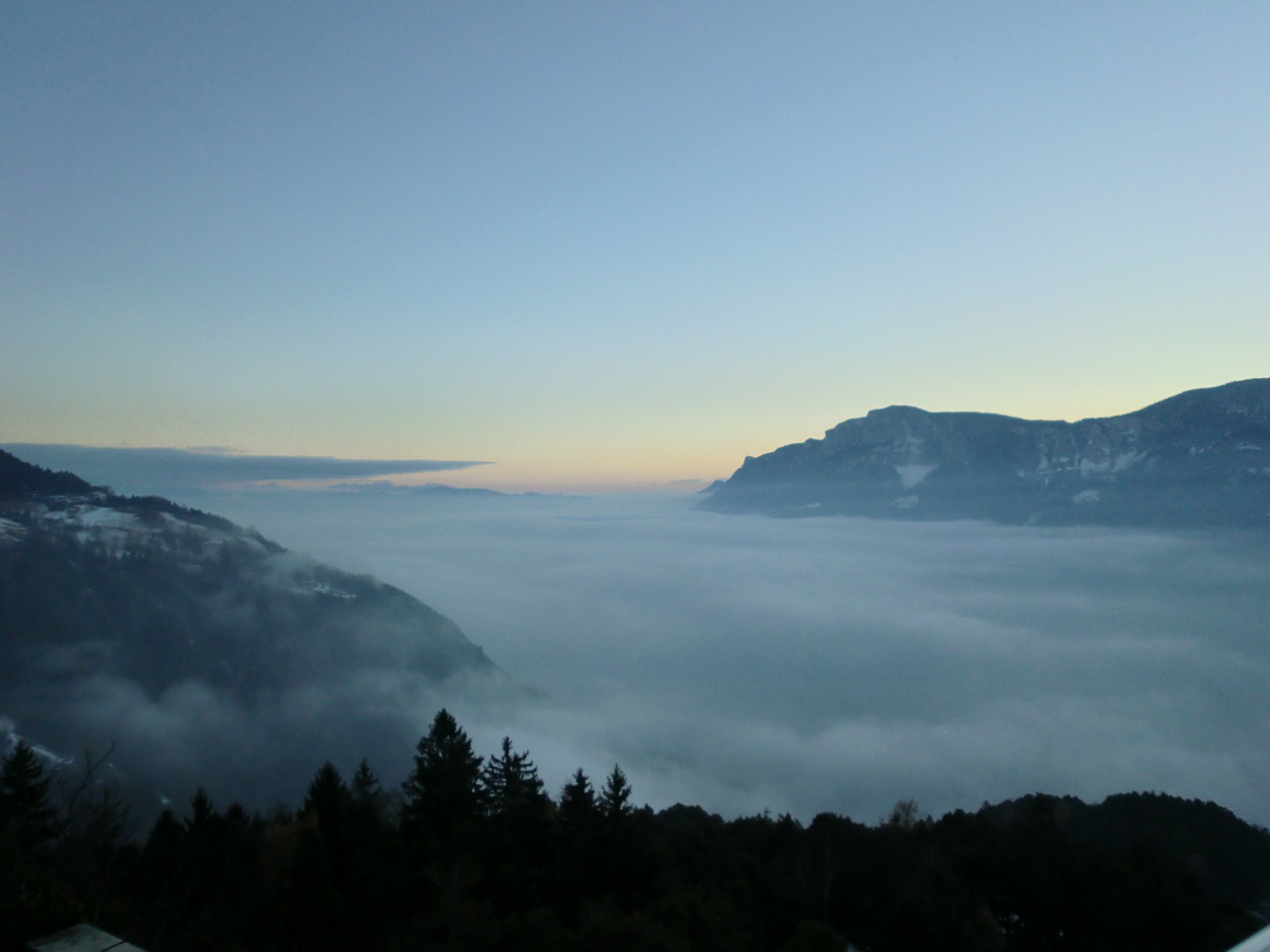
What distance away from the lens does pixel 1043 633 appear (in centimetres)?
16650

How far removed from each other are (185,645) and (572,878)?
10999 centimetres

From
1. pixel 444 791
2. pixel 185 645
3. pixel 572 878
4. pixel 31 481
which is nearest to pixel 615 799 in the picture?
pixel 572 878

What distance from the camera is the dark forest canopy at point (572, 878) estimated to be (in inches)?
534

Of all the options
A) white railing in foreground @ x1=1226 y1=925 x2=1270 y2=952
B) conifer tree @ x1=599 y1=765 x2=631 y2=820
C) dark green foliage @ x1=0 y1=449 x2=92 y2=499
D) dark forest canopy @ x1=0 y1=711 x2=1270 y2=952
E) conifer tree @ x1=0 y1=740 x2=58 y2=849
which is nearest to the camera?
white railing in foreground @ x1=1226 y1=925 x2=1270 y2=952

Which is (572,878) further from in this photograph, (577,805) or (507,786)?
(507,786)

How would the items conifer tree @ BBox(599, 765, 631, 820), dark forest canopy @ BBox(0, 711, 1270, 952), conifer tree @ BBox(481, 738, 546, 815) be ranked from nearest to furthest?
1. dark forest canopy @ BBox(0, 711, 1270, 952)
2. conifer tree @ BBox(599, 765, 631, 820)
3. conifer tree @ BBox(481, 738, 546, 815)

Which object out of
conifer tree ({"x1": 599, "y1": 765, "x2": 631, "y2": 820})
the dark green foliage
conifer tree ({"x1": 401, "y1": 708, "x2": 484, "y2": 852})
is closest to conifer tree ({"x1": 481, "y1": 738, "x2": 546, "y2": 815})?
conifer tree ({"x1": 401, "y1": 708, "x2": 484, "y2": 852})

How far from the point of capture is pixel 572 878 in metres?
18.2

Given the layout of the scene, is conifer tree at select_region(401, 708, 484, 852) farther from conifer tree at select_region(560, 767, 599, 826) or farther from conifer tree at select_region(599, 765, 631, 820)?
conifer tree at select_region(599, 765, 631, 820)

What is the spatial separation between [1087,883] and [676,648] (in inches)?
5659

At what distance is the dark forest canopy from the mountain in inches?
2855

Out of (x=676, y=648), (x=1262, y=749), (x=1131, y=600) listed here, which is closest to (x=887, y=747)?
(x=1262, y=749)

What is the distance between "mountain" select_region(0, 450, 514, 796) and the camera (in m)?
82.6

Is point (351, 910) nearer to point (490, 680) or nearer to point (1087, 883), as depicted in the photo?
point (1087, 883)
